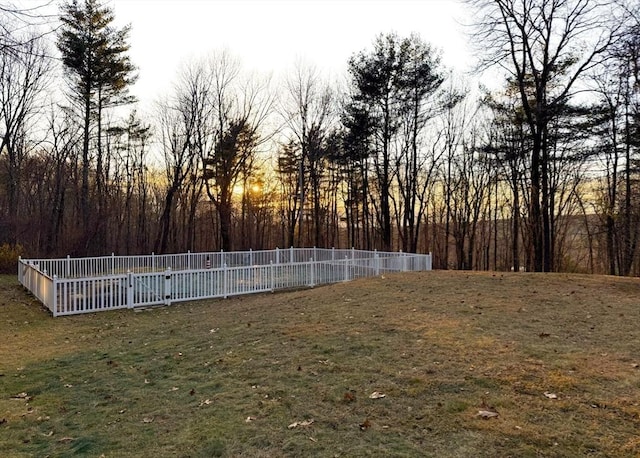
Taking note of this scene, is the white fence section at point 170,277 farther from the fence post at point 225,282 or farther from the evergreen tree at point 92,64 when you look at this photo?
the evergreen tree at point 92,64

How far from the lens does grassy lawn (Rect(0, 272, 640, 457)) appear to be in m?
2.95

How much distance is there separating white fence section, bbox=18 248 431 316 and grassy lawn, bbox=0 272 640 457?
1.44m

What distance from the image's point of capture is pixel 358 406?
3.49 metres

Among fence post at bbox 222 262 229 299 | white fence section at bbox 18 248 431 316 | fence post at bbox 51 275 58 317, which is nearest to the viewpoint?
fence post at bbox 51 275 58 317

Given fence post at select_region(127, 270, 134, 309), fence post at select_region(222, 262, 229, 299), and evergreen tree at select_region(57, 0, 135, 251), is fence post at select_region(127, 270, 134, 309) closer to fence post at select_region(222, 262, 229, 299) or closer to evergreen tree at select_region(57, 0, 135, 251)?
fence post at select_region(222, 262, 229, 299)

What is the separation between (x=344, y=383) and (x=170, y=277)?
7456 mm

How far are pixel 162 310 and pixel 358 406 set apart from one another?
23.9 feet

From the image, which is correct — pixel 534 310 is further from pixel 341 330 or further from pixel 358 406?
pixel 358 406

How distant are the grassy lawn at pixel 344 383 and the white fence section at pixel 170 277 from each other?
56.6 inches

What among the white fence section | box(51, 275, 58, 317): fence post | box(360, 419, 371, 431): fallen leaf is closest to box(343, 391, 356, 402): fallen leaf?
box(360, 419, 371, 431): fallen leaf

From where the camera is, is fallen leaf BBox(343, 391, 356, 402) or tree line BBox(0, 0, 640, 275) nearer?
fallen leaf BBox(343, 391, 356, 402)

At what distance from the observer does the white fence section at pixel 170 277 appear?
29.6ft

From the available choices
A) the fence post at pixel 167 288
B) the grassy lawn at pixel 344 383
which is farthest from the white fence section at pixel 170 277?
the grassy lawn at pixel 344 383

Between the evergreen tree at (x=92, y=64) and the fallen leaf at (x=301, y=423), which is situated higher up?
the evergreen tree at (x=92, y=64)
